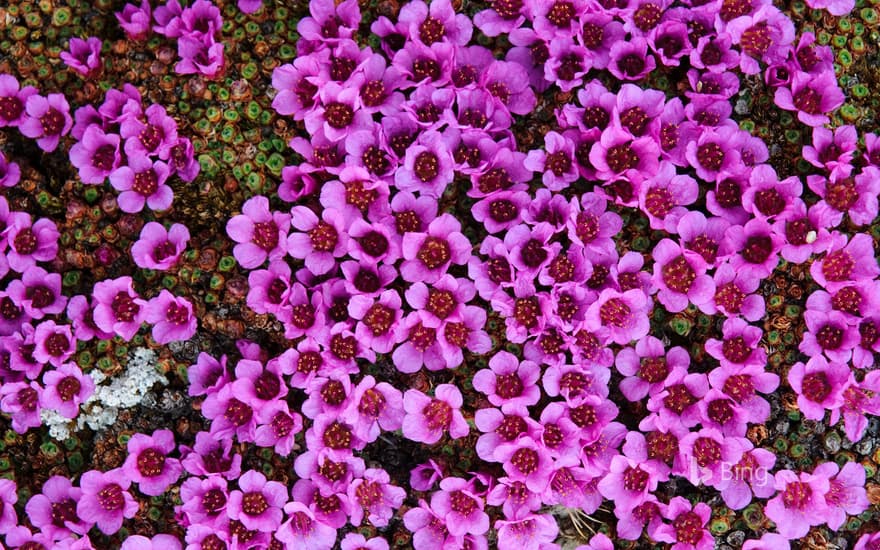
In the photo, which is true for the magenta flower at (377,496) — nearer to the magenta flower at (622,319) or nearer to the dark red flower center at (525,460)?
the dark red flower center at (525,460)

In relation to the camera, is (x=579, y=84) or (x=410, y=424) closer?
(x=410, y=424)

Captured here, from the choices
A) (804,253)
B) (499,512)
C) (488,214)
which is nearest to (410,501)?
(499,512)

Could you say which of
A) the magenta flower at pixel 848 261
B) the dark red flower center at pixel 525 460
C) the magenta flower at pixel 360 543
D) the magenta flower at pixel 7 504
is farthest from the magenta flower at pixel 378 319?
the magenta flower at pixel 848 261

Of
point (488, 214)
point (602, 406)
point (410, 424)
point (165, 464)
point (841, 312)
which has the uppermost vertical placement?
point (841, 312)

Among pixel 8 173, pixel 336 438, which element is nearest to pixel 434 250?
pixel 336 438

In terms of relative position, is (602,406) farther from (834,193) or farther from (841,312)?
(834,193)

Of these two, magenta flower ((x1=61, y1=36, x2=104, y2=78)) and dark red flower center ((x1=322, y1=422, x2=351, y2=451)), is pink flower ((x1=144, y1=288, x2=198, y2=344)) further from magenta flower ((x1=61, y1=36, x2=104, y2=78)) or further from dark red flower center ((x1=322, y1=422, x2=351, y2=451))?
magenta flower ((x1=61, y1=36, x2=104, y2=78))
